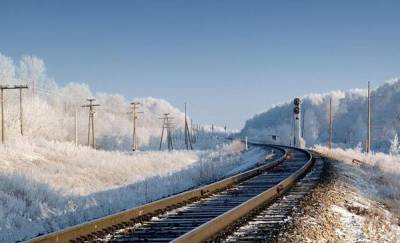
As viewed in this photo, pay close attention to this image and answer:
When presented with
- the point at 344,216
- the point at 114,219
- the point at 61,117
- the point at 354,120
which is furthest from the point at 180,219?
the point at 354,120

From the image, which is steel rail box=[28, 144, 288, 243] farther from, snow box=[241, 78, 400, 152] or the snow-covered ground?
snow box=[241, 78, 400, 152]

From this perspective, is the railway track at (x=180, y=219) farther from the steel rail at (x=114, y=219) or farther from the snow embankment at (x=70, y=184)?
the snow embankment at (x=70, y=184)

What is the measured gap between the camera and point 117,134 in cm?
11650

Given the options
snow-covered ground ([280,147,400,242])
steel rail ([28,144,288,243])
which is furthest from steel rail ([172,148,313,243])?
steel rail ([28,144,288,243])

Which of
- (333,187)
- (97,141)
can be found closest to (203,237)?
(333,187)

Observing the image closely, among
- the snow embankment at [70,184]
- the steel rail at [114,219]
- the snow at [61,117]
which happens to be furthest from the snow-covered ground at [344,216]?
the snow at [61,117]

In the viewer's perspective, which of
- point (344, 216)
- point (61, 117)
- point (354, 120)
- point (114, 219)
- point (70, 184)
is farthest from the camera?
point (354, 120)

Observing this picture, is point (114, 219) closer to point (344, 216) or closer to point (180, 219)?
point (180, 219)

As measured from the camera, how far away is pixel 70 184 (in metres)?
23.8

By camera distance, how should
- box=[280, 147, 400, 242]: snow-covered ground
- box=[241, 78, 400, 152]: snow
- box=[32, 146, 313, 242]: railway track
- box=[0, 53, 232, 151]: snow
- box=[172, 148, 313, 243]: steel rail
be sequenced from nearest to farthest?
box=[172, 148, 313, 243]: steel rail < box=[32, 146, 313, 242]: railway track < box=[280, 147, 400, 242]: snow-covered ground < box=[0, 53, 232, 151]: snow < box=[241, 78, 400, 152]: snow

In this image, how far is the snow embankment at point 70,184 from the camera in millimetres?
11033

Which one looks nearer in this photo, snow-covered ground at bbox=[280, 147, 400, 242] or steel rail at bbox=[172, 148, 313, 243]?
steel rail at bbox=[172, 148, 313, 243]

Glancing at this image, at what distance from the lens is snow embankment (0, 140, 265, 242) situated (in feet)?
36.2

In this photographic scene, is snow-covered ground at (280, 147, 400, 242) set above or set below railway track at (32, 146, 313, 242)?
below
